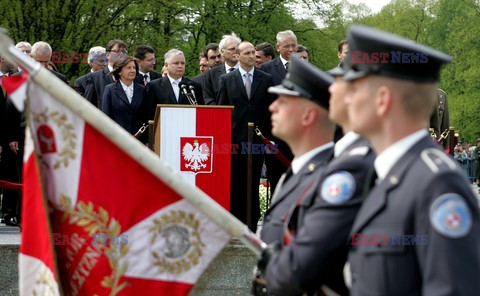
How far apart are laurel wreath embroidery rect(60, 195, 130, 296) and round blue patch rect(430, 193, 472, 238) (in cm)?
185

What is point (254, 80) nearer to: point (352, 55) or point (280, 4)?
point (352, 55)

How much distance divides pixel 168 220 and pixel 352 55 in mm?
1290

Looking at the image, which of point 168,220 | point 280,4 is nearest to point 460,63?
point 280,4

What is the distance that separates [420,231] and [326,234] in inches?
Answer: 26.0

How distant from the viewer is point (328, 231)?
3832mm

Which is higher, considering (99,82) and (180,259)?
(99,82)

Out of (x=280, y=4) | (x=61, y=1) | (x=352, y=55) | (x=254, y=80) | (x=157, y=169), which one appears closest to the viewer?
(x=352, y=55)

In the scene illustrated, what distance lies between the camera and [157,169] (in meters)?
4.41

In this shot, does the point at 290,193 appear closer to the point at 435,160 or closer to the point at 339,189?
the point at 339,189

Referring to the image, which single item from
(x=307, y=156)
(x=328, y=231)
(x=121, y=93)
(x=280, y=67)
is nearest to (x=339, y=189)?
(x=328, y=231)

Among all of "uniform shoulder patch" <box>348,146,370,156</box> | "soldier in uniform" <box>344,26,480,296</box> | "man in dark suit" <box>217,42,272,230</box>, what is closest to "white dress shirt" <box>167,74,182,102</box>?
"man in dark suit" <box>217,42,272,230</box>

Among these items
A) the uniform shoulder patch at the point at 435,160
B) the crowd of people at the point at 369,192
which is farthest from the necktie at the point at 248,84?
the uniform shoulder patch at the point at 435,160

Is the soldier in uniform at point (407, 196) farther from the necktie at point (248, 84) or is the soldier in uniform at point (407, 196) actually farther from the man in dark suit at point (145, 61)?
the man in dark suit at point (145, 61)

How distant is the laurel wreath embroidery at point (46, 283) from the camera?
15.0ft
